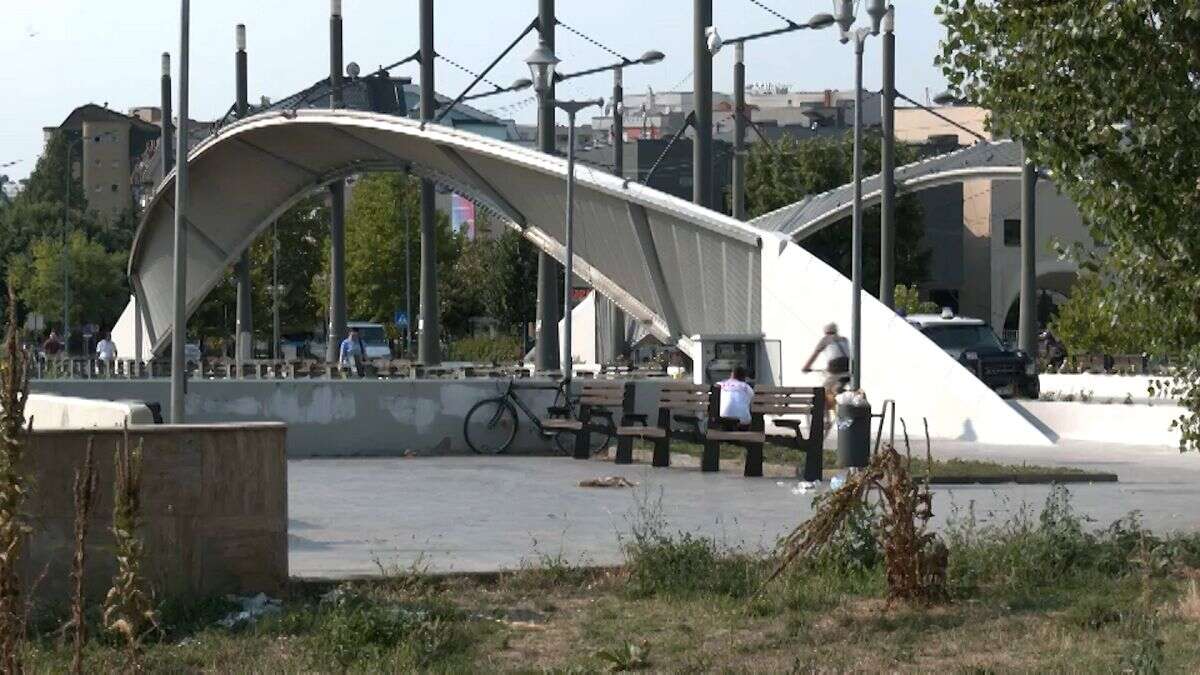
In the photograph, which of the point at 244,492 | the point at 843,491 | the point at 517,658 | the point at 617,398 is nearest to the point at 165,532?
the point at 244,492

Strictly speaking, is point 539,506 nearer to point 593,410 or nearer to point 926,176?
point 593,410

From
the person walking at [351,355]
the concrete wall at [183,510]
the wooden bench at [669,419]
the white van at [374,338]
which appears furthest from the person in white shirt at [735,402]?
the white van at [374,338]

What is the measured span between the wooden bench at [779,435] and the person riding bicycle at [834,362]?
3251mm

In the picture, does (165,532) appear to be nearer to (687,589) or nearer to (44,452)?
(44,452)

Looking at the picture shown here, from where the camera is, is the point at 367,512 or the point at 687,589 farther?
the point at 367,512

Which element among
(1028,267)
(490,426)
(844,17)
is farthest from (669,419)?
(1028,267)

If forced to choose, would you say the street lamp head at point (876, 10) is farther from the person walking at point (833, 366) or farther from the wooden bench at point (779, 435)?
the wooden bench at point (779, 435)

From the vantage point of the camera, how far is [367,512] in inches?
640

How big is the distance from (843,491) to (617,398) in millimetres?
12785

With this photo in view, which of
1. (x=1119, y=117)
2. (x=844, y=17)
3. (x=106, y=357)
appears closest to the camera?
(x=1119, y=117)

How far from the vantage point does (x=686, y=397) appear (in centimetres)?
2247

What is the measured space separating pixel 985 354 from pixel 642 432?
2084 cm

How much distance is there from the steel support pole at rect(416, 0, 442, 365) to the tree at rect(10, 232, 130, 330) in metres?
43.0

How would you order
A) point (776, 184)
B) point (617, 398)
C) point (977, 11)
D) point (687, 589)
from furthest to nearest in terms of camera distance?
point (776, 184) < point (617, 398) < point (977, 11) < point (687, 589)
